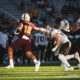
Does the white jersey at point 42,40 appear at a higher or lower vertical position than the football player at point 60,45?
lower

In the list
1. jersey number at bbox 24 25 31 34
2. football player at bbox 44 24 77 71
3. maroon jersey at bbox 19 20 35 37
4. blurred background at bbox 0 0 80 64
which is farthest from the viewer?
blurred background at bbox 0 0 80 64

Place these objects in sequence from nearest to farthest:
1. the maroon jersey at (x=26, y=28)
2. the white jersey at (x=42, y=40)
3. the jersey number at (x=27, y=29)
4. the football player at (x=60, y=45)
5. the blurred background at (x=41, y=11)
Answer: the football player at (x=60, y=45), the maroon jersey at (x=26, y=28), the jersey number at (x=27, y=29), the white jersey at (x=42, y=40), the blurred background at (x=41, y=11)

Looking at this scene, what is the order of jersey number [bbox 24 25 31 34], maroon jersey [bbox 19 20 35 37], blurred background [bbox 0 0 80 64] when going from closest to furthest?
maroon jersey [bbox 19 20 35 37]
jersey number [bbox 24 25 31 34]
blurred background [bbox 0 0 80 64]

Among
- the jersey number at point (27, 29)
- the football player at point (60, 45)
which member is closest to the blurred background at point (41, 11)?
the jersey number at point (27, 29)

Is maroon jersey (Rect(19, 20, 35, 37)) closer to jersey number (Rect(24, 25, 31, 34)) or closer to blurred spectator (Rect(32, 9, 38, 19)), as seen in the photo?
jersey number (Rect(24, 25, 31, 34))

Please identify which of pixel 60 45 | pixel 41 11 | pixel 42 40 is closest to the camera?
pixel 60 45

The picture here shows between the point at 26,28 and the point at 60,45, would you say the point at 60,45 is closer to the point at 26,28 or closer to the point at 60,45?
the point at 60,45

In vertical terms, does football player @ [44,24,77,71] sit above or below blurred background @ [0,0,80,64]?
above

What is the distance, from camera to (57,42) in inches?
640

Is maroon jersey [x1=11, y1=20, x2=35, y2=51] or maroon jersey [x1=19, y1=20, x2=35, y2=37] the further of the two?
maroon jersey [x1=11, y1=20, x2=35, y2=51]

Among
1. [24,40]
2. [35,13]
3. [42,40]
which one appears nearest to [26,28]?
[24,40]

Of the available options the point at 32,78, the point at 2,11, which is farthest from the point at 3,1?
the point at 32,78

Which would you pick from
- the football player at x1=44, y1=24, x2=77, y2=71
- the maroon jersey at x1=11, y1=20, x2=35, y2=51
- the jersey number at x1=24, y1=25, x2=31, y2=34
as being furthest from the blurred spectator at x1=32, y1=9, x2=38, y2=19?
the football player at x1=44, y1=24, x2=77, y2=71

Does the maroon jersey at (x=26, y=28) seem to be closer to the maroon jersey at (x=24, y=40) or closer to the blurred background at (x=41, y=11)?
the maroon jersey at (x=24, y=40)
